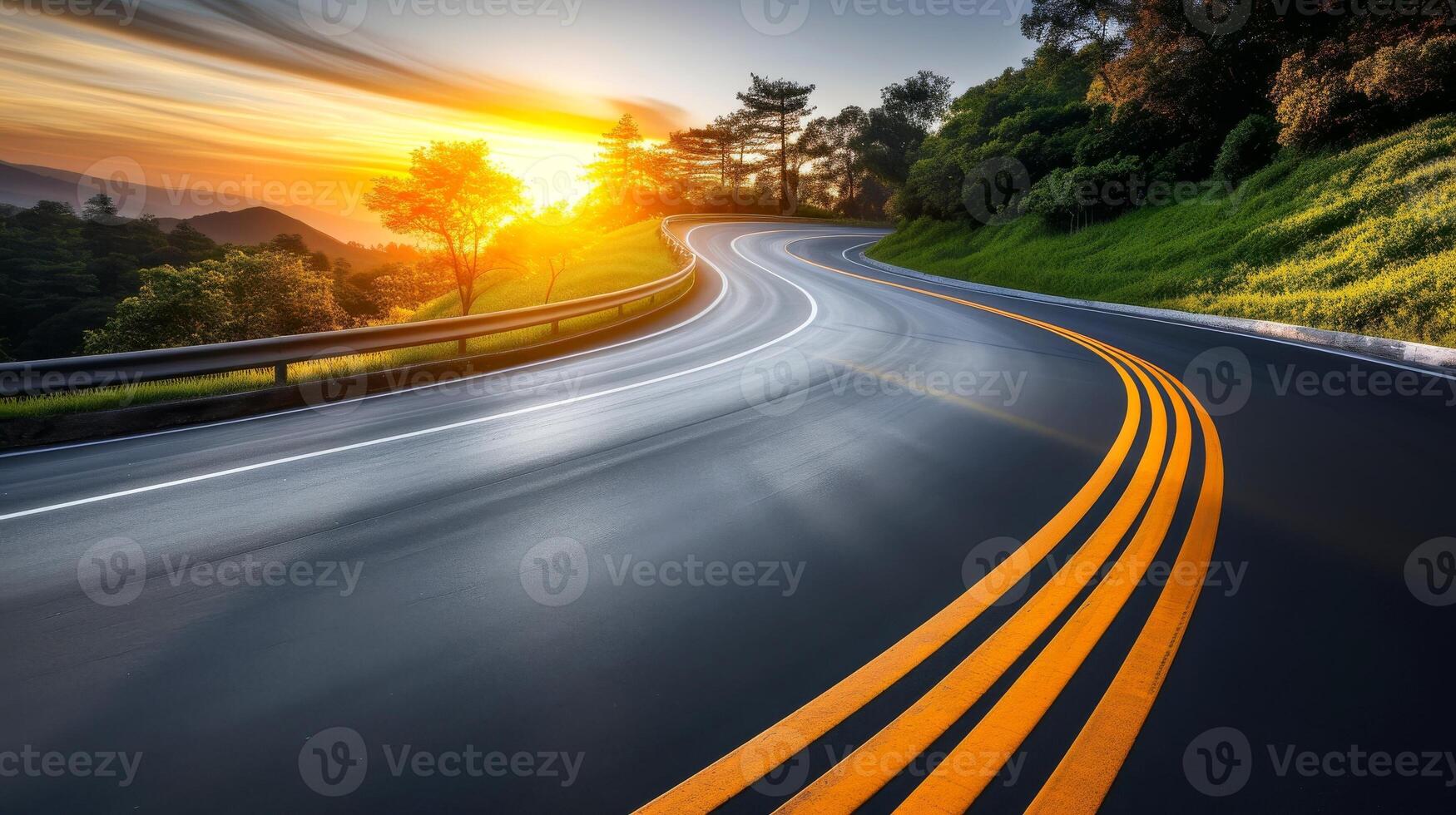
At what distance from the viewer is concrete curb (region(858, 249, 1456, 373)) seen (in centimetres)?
973

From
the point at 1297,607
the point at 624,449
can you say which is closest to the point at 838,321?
the point at 624,449

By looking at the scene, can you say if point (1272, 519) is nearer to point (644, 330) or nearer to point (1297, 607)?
point (1297, 607)

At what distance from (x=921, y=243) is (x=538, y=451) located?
36749 millimetres

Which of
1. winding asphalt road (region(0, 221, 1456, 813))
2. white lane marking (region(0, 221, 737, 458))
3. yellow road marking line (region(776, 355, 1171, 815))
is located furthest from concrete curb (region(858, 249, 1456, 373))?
white lane marking (region(0, 221, 737, 458))

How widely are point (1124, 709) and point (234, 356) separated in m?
9.20

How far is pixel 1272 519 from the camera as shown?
4238mm

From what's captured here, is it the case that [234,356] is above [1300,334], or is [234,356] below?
above

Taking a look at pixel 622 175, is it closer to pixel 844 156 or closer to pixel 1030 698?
pixel 844 156

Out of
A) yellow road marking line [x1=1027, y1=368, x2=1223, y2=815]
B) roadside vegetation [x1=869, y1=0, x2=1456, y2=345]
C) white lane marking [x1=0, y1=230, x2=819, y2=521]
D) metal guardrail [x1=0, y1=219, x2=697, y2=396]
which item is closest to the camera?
yellow road marking line [x1=1027, y1=368, x2=1223, y2=815]

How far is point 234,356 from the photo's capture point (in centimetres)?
766

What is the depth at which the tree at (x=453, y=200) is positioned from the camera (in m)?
35.8

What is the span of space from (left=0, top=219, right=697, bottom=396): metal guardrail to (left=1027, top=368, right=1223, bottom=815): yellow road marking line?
8.26 m

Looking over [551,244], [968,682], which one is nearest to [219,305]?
[551,244]

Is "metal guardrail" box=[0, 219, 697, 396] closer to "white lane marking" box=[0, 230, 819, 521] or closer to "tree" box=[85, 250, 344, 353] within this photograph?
"white lane marking" box=[0, 230, 819, 521]
